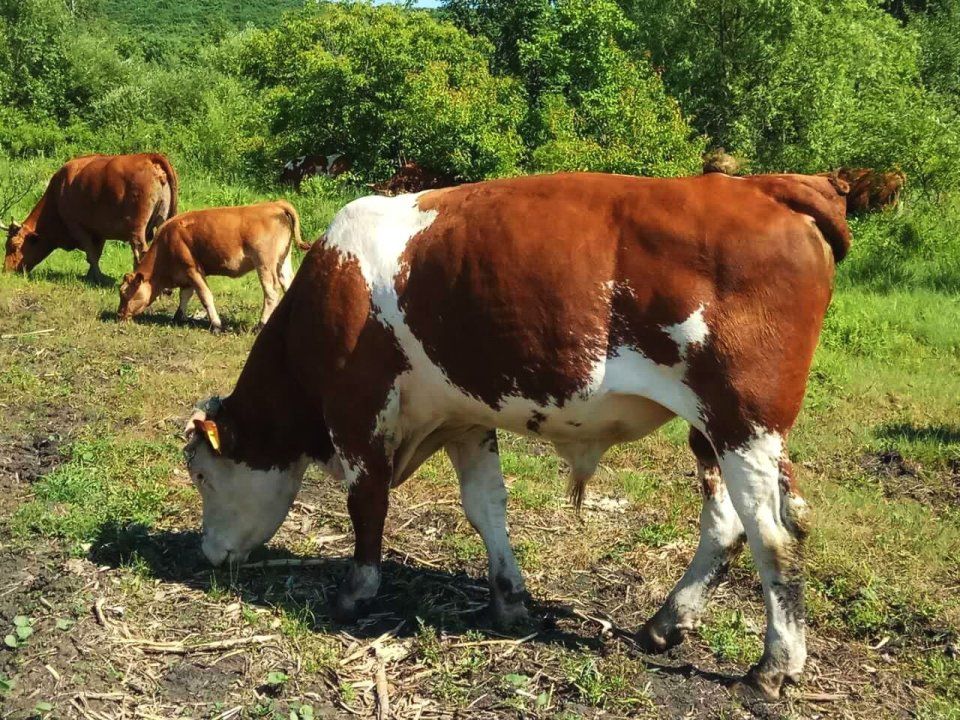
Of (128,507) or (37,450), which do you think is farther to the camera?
(37,450)

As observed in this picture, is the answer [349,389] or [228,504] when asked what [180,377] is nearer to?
[228,504]

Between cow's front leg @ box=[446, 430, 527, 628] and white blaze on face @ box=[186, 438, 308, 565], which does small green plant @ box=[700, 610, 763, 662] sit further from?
white blaze on face @ box=[186, 438, 308, 565]

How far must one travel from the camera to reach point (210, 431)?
5.47 metres

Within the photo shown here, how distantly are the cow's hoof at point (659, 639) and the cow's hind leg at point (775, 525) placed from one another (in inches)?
23.5

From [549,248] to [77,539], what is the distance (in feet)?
10.8

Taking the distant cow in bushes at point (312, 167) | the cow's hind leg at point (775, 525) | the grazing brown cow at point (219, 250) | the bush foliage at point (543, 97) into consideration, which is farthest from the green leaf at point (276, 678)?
the distant cow in bushes at point (312, 167)

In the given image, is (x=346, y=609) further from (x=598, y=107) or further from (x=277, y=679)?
(x=598, y=107)

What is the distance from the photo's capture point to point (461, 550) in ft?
19.9

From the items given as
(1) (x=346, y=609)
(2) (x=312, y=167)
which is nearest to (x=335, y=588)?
Answer: (1) (x=346, y=609)

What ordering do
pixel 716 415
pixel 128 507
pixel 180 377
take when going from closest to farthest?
pixel 716 415, pixel 128 507, pixel 180 377

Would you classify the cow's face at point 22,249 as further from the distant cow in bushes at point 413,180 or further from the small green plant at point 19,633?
the small green plant at point 19,633

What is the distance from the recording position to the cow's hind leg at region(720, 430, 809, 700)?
4160 mm

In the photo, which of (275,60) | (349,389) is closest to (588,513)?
(349,389)

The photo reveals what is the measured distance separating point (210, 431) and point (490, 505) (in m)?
1.52
